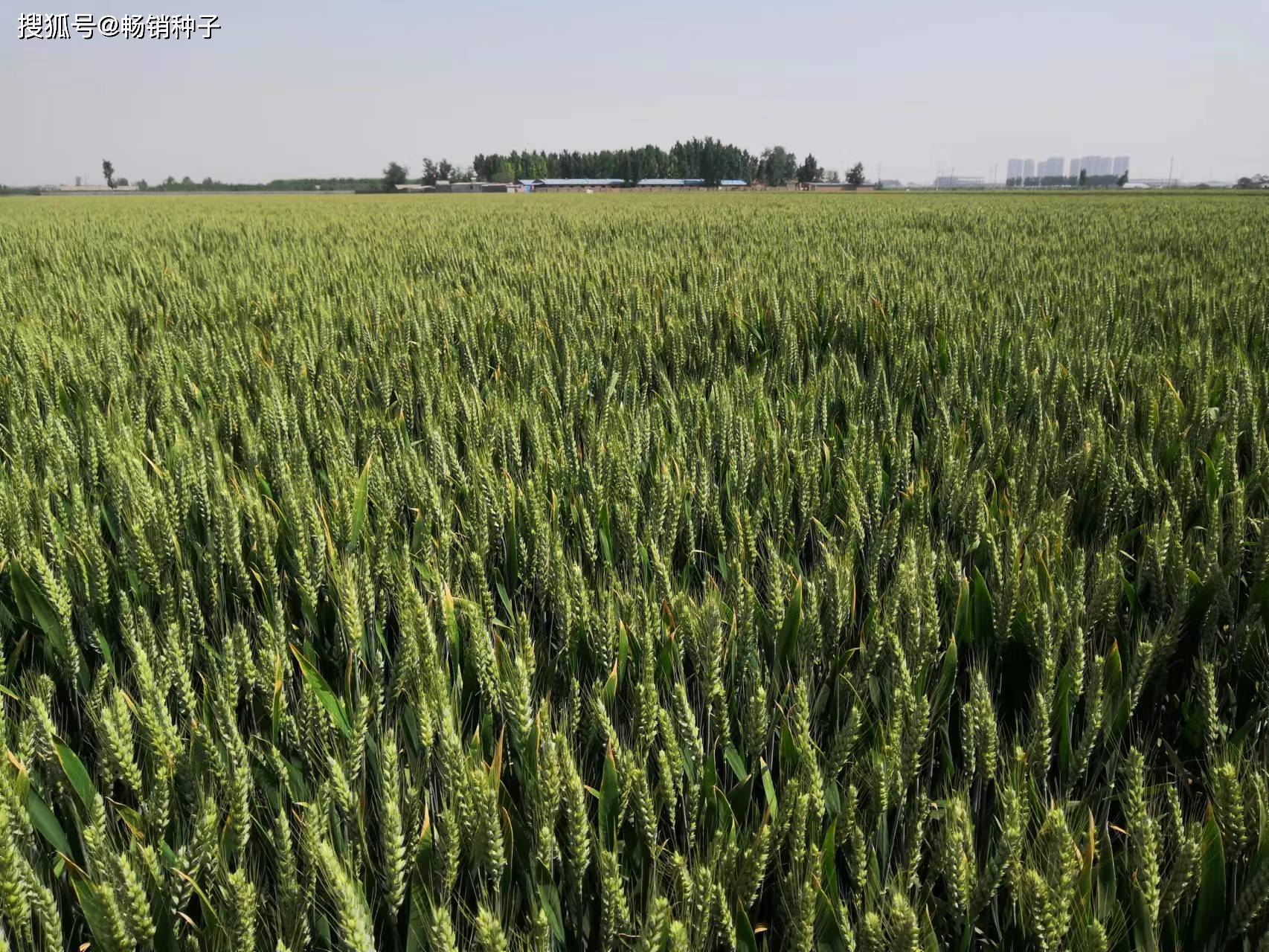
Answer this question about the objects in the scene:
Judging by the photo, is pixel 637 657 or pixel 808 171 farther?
pixel 808 171

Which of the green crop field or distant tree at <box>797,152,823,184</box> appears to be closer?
the green crop field

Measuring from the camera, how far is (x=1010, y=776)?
39.0 inches

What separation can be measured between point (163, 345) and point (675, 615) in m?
3.09

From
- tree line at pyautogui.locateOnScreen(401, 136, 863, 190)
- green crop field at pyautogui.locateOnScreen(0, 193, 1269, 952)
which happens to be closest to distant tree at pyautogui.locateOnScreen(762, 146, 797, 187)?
tree line at pyautogui.locateOnScreen(401, 136, 863, 190)

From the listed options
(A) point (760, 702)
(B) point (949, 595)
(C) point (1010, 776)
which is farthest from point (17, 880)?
(B) point (949, 595)

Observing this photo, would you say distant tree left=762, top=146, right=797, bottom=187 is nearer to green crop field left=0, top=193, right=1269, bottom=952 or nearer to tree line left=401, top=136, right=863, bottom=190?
tree line left=401, top=136, right=863, bottom=190

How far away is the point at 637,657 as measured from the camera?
4.29ft

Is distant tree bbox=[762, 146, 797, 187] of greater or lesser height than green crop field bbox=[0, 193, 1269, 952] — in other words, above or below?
above

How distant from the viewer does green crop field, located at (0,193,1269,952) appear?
89 centimetres

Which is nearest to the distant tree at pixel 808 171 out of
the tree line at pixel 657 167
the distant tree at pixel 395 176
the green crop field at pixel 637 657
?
the tree line at pixel 657 167

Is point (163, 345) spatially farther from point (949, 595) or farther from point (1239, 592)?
point (1239, 592)

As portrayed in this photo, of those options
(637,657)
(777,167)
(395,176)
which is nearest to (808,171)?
(777,167)

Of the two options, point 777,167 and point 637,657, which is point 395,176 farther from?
point 637,657

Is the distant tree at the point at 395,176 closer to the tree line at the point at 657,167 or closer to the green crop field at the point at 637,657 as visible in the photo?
the tree line at the point at 657,167
